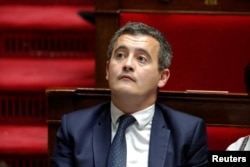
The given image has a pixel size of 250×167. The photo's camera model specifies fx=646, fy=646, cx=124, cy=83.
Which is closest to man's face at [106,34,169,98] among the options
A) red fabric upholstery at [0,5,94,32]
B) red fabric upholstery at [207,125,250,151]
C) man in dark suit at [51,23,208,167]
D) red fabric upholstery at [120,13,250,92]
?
man in dark suit at [51,23,208,167]

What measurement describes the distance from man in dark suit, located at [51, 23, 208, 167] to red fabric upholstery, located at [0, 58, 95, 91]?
353 mm

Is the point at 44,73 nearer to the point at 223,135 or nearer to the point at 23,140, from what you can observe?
the point at 23,140

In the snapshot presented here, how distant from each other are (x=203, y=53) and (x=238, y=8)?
88mm

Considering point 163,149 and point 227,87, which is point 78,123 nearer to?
point 163,149

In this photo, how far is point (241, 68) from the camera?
39.7 inches

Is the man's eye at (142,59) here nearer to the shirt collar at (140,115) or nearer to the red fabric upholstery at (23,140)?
the shirt collar at (140,115)

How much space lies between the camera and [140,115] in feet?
2.35

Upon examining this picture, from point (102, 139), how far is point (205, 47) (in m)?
0.36

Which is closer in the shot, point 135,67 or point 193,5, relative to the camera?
point 135,67

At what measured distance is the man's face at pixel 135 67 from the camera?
0.70m

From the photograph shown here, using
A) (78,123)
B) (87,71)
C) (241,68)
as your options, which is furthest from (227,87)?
(78,123)

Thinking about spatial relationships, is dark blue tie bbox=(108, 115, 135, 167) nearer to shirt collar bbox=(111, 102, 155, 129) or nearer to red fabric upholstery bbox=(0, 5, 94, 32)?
shirt collar bbox=(111, 102, 155, 129)

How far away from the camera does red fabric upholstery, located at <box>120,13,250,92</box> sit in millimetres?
1007

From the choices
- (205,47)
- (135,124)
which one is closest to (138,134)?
(135,124)
